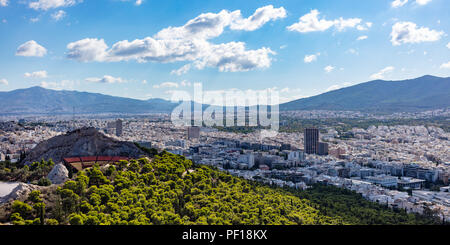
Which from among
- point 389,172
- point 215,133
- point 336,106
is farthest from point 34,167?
point 336,106

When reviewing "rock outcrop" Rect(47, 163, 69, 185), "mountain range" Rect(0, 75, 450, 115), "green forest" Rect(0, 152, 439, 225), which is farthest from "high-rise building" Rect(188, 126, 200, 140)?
"mountain range" Rect(0, 75, 450, 115)

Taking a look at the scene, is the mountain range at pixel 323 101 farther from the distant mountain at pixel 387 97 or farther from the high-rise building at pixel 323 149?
the high-rise building at pixel 323 149

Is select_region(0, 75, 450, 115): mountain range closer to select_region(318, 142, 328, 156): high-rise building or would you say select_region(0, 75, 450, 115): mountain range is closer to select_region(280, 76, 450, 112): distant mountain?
select_region(280, 76, 450, 112): distant mountain

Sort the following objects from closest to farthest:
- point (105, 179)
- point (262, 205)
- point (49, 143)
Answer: point (105, 179), point (262, 205), point (49, 143)

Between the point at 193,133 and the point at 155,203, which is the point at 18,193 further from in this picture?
the point at 193,133

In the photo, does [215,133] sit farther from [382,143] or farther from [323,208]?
[323,208]

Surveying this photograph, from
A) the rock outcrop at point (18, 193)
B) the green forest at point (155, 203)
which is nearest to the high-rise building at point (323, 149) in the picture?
the green forest at point (155, 203)
